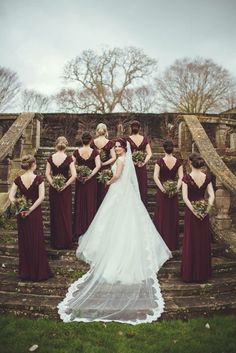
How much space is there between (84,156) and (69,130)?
32.8ft

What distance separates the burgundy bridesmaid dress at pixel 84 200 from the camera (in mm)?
6719

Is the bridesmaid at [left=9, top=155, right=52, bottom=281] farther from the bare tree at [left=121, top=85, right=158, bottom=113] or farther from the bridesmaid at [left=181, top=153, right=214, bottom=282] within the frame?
the bare tree at [left=121, top=85, right=158, bottom=113]

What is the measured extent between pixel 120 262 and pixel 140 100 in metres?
30.6

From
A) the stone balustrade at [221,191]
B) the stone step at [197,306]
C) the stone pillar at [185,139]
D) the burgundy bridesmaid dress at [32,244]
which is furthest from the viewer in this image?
the stone pillar at [185,139]

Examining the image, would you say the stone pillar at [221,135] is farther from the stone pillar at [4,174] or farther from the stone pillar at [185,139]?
the stone pillar at [4,174]

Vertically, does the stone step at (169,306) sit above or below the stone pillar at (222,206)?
below

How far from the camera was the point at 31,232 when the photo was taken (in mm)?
5309

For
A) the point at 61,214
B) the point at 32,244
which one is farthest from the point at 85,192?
the point at 32,244

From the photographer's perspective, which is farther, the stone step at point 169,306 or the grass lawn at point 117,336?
the stone step at point 169,306

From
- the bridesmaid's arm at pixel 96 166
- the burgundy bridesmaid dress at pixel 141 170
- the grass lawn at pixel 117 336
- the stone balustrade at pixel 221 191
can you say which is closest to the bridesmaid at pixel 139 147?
the burgundy bridesmaid dress at pixel 141 170

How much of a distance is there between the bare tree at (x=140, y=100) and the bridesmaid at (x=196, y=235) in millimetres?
28869

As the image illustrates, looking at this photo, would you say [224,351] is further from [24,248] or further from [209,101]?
[209,101]

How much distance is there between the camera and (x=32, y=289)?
16.6 ft

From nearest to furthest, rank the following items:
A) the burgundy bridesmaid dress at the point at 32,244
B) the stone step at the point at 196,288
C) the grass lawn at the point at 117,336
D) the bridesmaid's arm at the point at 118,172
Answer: the grass lawn at the point at 117,336 < the stone step at the point at 196,288 < the burgundy bridesmaid dress at the point at 32,244 < the bridesmaid's arm at the point at 118,172
